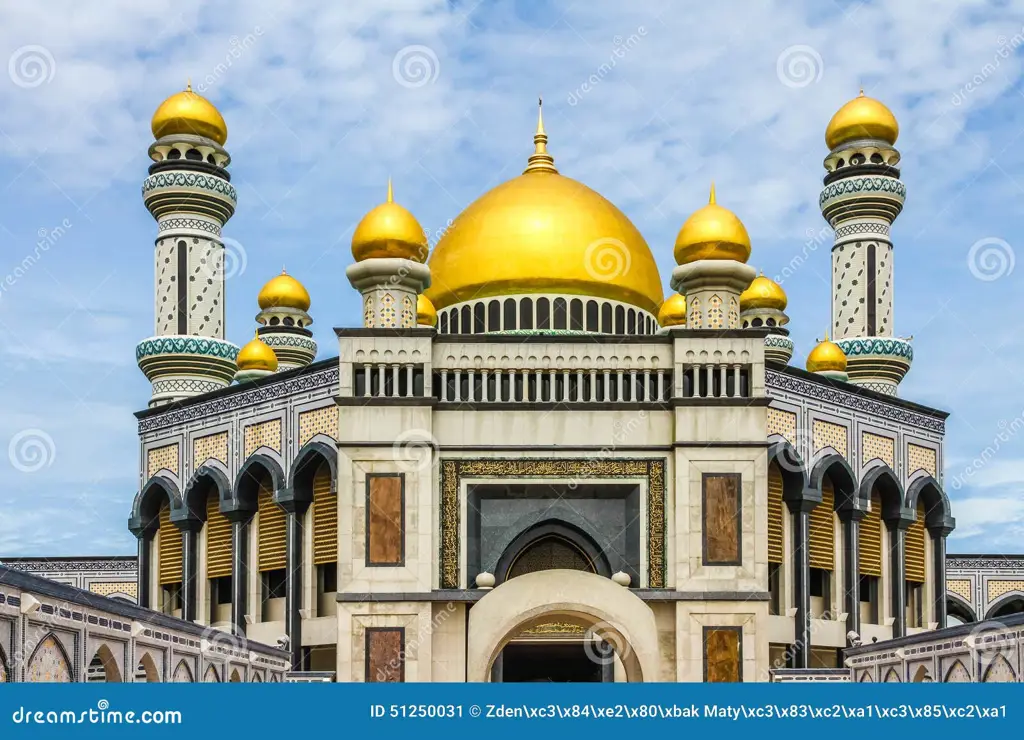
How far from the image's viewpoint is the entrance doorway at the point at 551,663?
92.5 feet

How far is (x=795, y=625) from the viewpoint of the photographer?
32.6 metres

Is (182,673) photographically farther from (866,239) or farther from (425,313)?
(866,239)

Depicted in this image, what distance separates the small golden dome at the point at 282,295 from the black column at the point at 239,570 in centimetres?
1094

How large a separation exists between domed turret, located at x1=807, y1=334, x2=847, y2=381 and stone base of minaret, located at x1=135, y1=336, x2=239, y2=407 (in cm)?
1434

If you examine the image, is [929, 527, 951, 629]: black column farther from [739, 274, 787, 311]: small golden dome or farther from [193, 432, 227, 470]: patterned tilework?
[193, 432, 227, 470]: patterned tilework

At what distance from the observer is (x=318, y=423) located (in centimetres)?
3294

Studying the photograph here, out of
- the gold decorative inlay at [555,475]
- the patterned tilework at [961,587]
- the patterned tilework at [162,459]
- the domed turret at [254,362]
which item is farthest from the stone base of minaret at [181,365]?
the patterned tilework at [961,587]

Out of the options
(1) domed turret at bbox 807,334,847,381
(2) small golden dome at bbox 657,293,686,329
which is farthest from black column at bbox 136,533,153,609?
(1) domed turret at bbox 807,334,847,381

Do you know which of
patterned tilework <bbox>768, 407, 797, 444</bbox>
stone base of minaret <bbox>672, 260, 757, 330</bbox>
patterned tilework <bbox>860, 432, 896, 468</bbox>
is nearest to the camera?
stone base of minaret <bbox>672, 260, 757, 330</bbox>

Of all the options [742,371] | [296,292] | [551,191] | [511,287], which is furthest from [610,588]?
[296,292]

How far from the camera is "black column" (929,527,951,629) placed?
36.2 metres

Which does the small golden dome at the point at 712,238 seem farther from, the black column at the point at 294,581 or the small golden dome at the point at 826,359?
the small golden dome at the point at 826,359

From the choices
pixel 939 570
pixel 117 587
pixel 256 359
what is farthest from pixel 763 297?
pixel 117 587
